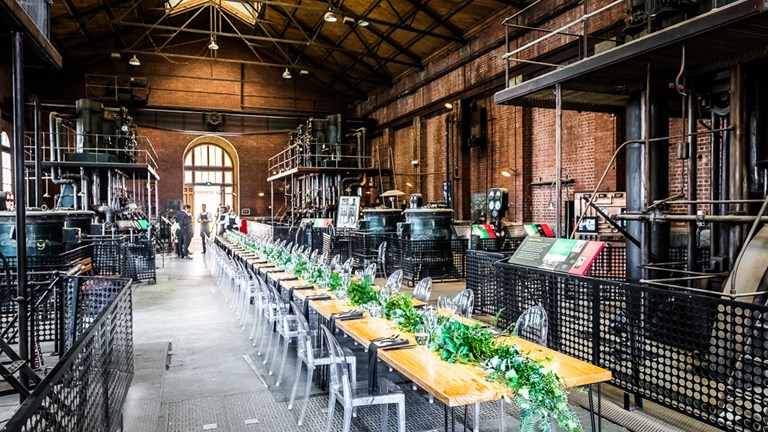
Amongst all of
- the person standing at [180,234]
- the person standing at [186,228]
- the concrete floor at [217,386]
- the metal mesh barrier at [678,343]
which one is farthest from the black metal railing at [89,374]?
the person standing at [186,228]

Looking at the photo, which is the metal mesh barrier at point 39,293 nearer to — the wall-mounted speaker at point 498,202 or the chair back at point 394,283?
the chair back at point 394,283

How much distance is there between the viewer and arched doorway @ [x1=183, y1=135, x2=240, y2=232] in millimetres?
25625

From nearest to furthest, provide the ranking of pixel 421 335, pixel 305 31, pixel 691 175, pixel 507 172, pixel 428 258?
pixel 421 335
pixel 691 175
pixel 428 258
pixel 507 172
pixel 305 31

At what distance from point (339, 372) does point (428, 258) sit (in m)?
7.82

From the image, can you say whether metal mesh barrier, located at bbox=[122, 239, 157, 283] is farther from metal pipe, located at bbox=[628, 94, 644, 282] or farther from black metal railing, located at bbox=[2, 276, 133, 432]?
metal pipe, located at bbox=[628, 94, 644, 282]

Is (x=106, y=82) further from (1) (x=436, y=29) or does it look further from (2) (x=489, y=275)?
(2) (x=489, y=275)

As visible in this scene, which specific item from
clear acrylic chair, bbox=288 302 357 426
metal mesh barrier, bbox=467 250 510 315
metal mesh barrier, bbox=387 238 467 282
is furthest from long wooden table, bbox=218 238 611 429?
metal mesh barrier, bbox=387 238 467 282

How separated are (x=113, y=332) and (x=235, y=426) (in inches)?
49.4

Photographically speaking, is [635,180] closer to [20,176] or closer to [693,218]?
[693,218]

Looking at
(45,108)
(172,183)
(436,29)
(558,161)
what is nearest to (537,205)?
(436,29)

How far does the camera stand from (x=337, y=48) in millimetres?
19125

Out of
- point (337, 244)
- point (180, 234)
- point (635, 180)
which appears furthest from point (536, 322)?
point (180, 234)

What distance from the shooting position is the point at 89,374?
2.65 m

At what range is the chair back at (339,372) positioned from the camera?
11.2 feet
